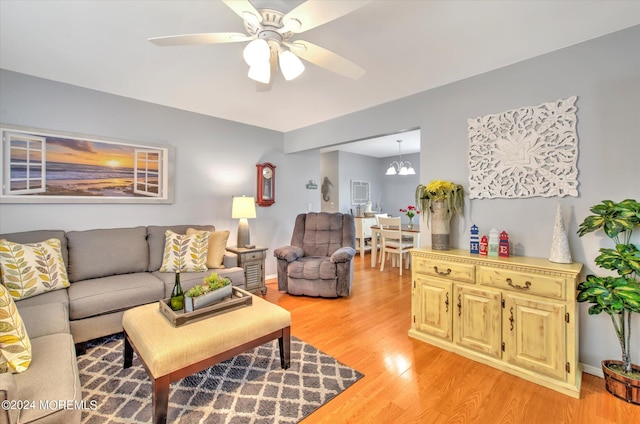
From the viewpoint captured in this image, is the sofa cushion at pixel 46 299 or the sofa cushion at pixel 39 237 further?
the sofa cushion at pixel 39 237

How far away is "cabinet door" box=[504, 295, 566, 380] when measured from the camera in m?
1.85

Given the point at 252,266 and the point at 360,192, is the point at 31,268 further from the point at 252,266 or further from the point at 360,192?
the point at 360,192

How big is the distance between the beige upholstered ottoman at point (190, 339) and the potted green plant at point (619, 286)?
2.04m

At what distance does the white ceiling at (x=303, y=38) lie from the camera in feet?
5.58

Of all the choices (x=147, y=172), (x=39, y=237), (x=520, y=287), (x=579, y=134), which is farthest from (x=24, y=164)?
(x=579, y=134)

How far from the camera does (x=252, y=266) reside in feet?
11.8

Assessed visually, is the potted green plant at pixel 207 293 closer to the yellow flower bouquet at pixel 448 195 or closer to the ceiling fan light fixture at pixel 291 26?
the ceiling fan light fixture at pixel 291 26

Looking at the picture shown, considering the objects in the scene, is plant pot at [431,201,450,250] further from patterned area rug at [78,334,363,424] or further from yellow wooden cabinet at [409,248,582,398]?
patterned area rug at [78,334,363,424]

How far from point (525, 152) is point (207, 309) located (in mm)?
2724

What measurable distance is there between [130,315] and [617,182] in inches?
138

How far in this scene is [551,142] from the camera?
2.16m

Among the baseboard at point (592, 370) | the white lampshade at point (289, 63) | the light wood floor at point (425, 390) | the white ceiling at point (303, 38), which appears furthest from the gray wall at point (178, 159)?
the baseboard at point (592, 370)

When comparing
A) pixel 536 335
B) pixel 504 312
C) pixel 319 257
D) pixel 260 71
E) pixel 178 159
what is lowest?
pixel 536 335

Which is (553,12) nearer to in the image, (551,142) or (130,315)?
(551,142)
